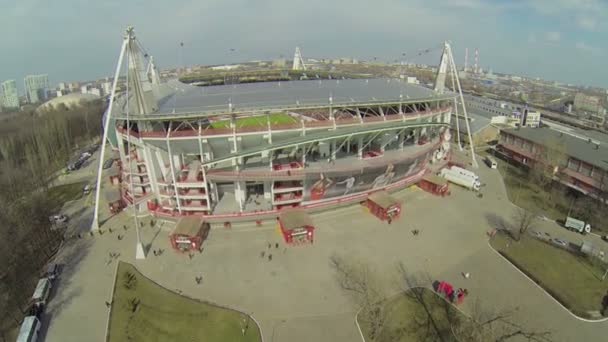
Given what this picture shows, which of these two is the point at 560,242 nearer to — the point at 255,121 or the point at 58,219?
the point at 255,121

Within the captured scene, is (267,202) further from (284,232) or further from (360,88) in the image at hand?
(360,88)

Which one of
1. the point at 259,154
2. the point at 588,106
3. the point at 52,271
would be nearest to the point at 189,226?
the point at 52,271

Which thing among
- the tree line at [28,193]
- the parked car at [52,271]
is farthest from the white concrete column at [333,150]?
the tree line at [28,193]

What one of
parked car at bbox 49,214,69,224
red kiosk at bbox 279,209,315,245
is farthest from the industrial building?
parked car at bbox 49,214,69,224

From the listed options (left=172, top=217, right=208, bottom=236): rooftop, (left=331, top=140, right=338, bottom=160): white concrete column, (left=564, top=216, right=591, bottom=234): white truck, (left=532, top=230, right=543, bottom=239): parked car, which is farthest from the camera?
(left=331, top=140, right=338, bottom=160): white concrete column

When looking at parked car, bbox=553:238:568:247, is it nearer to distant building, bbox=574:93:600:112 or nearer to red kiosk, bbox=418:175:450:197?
red kiosk, bbox=418:175:450:197

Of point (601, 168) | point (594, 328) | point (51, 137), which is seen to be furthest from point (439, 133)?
point (51, 137)
